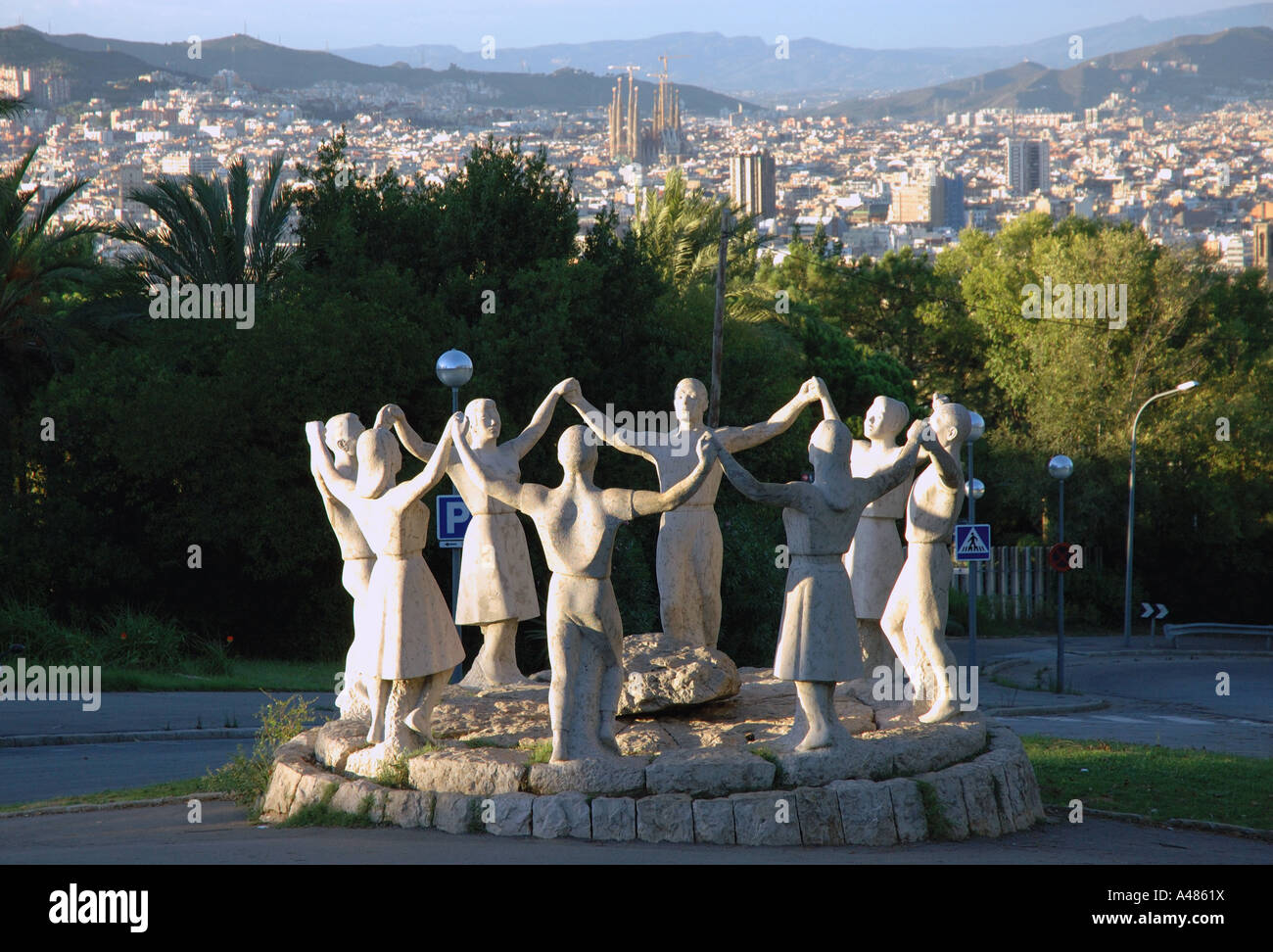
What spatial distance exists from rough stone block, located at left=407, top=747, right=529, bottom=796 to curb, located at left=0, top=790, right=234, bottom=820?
2316 millimetres

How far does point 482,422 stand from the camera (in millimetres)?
11734

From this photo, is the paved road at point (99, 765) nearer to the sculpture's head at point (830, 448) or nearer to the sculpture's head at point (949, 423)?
the sculpture's head at point (830, 448)

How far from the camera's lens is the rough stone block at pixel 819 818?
344 inches

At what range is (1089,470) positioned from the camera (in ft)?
129

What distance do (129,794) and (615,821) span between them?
4.67 m

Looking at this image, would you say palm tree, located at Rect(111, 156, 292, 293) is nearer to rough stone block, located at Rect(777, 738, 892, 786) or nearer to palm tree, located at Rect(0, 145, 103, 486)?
palm tree, located at Rect(0, 145, 103, 486)

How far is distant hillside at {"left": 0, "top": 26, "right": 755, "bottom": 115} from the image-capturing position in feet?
285

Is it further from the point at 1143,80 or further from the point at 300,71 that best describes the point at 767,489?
the point at 1143,80

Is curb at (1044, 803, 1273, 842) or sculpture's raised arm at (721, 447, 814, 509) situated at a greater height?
sculpture's raised arm at (721, 447, 814, 509)

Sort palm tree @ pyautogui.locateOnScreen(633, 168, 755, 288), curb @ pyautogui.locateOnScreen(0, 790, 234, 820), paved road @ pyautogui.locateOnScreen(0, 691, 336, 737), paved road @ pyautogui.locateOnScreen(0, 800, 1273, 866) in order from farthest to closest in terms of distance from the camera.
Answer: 1. palm tree @ pyautogui.locateOnScreen(633, 168, 755, 288)
2. paved road @ pyautogui.locateOnScreen(0, 691, 336, 737)
3. curb @ pyautogui.locateOnScreen(0, 790, 234, 820)
4. paved road @ pyautogui.locateOnScreen(0, 800, 1273, 866)

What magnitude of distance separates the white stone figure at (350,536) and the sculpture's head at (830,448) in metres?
3.29

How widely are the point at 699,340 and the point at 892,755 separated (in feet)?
67.2

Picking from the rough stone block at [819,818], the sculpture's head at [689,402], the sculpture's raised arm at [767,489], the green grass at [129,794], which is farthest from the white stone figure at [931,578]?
the green grass at [129,794]

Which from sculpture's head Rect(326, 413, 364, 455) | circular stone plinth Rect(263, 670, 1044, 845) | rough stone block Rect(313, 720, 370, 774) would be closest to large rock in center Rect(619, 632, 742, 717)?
circular stone plinth Rect(263, 670, 1044, 845)
